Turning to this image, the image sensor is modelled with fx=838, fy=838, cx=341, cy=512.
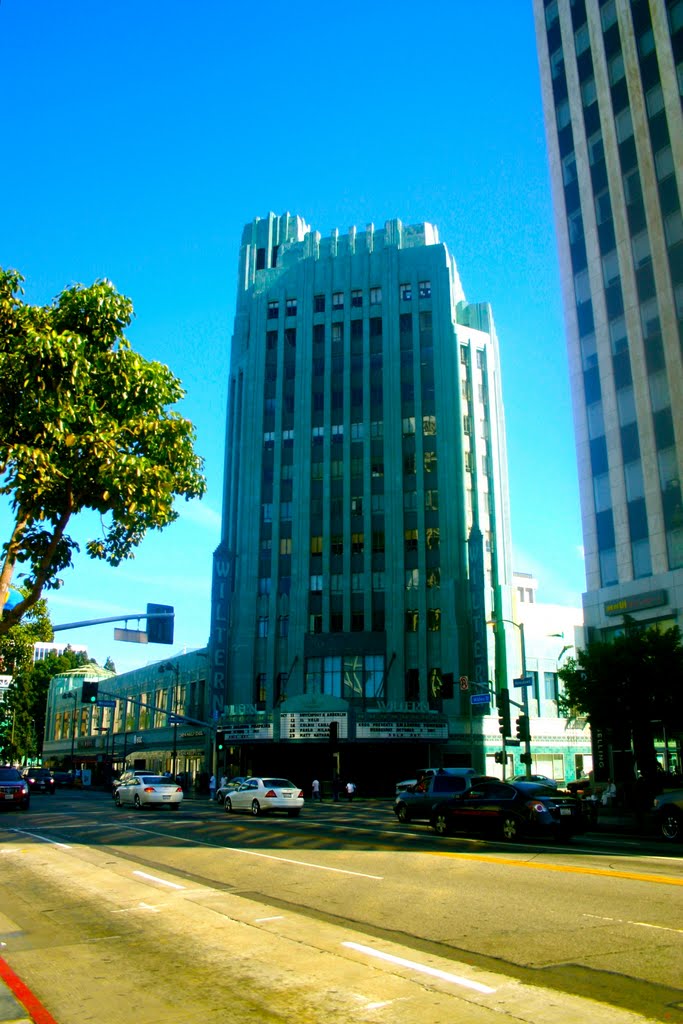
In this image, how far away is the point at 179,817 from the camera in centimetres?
3198

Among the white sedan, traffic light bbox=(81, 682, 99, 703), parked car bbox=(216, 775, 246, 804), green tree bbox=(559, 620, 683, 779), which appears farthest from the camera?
traffic light bbox=(81, 682, 99, 703)

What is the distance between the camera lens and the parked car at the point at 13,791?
3566cm

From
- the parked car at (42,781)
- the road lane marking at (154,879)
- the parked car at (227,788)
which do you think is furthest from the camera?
the parked car at (42,781)

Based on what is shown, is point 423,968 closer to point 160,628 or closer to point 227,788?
point 160,628

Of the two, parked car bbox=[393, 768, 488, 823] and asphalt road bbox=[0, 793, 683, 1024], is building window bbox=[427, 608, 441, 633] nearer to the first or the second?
parked car bbox=[393, 768, 488, 823]

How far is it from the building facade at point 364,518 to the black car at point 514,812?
35.7 m

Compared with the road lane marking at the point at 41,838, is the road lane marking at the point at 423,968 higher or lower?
higher

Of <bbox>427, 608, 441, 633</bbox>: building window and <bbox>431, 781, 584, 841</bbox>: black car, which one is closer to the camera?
<bbox>431, 781, 584, 841</bbox>: black car

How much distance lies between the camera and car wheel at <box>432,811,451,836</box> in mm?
23547

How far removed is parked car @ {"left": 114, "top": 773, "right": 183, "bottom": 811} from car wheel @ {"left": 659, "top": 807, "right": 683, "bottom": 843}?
21663 millimetres

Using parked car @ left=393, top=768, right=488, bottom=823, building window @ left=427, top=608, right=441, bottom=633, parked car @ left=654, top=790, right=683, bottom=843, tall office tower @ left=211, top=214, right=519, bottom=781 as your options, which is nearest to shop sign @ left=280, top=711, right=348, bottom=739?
tall office tower @ left=211, top=214, right=519, bottom=781

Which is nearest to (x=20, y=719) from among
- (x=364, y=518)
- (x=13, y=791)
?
(x=364, y=518)

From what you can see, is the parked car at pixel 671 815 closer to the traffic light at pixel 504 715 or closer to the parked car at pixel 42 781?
the traffic light at pixel 504 715

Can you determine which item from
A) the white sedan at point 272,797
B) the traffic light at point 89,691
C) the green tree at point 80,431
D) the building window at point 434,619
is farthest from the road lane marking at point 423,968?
the building window at point 434,619
